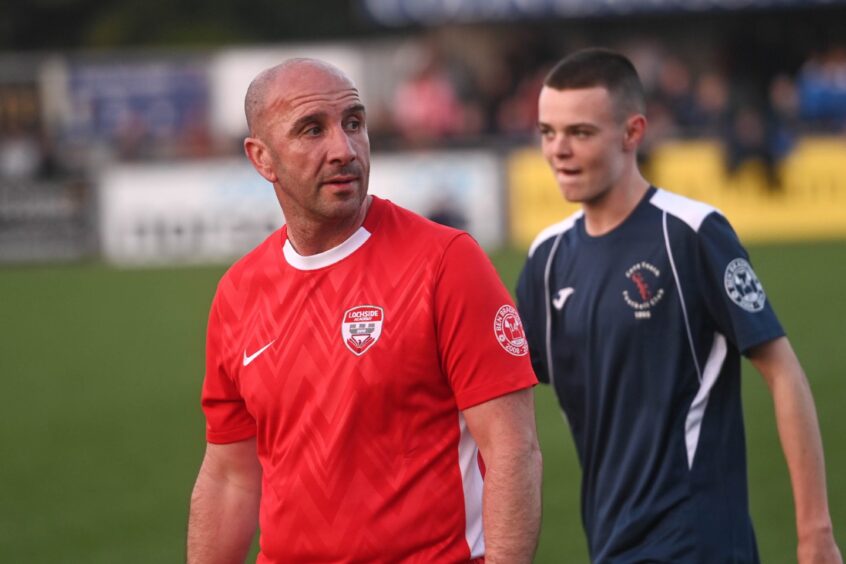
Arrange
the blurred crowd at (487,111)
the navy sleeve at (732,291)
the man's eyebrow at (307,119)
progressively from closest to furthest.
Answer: the man's eyebrow at (307,119), the navy sleeve at (732,291), the blurred crowd at (487,111)

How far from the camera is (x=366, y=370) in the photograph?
3.46 metres

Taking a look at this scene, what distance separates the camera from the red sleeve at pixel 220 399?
12.6 ft

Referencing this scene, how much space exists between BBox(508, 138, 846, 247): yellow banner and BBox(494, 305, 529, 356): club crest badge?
16374mm

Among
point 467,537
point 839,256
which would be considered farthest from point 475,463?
point 839,256

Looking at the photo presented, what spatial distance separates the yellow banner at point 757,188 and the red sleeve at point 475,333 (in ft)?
53.9

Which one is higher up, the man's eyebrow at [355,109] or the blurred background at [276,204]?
the man's eyebrow at [355,109]

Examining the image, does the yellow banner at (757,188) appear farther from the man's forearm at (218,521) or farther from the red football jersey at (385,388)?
the red football jersey at (385,388)

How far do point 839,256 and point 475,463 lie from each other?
15.1 meters

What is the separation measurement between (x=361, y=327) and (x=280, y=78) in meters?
0.64

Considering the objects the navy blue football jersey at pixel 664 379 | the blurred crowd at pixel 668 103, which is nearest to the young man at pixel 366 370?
the navy blue football jersey at pixel 664 379

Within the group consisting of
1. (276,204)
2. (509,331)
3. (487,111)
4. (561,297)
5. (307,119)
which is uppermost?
(307,119)

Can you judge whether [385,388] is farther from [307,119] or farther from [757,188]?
[757,188]

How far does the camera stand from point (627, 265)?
435 cm

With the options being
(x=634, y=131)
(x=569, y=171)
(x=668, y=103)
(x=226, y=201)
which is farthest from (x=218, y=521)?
(x=668, y=103)
